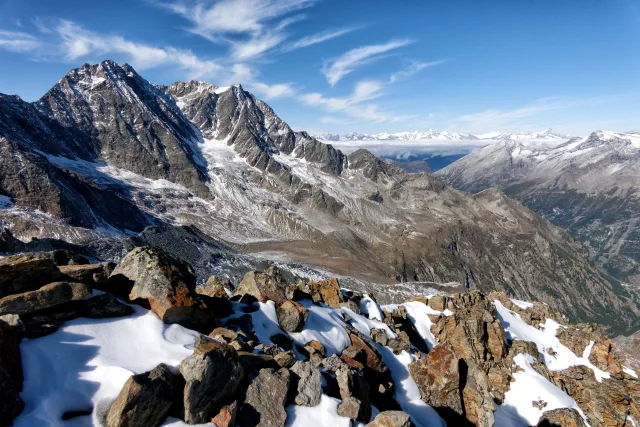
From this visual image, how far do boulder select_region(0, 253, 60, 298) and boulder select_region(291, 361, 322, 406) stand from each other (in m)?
11.6

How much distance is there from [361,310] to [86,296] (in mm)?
28405

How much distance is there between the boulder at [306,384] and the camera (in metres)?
14.9

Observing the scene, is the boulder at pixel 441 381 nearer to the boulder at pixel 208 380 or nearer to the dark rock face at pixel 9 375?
the boulder at pixel 208 380

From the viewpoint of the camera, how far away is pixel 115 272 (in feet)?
61.8

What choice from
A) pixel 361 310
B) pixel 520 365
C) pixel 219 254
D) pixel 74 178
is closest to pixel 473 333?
pixel 520 365

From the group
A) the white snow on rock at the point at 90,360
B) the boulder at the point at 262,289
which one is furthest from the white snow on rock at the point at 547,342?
the white snow on rock at the point at 90,360

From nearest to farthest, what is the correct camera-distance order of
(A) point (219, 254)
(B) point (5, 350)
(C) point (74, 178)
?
1. (B) point (5, 350)
2. (A) point (219, 254)
3. (C) point (74, 178)

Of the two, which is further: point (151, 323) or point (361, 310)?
point (361, 310)

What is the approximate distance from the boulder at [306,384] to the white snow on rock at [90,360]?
4.73 metres

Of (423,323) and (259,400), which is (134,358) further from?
(423,323)

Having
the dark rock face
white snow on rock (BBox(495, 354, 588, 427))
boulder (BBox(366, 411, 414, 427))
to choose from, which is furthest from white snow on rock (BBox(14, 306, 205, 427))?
white snow on rock (BBox(495, 354, 588, 427))

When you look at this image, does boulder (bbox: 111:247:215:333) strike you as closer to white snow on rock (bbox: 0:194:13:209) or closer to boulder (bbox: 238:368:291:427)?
boulder (bbox: 238:368:291:427)

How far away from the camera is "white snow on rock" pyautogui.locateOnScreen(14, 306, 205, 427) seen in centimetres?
1084

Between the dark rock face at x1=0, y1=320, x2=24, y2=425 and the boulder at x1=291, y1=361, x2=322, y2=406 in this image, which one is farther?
the boulder at x1=291, y1=361, x2=322, y2=406
